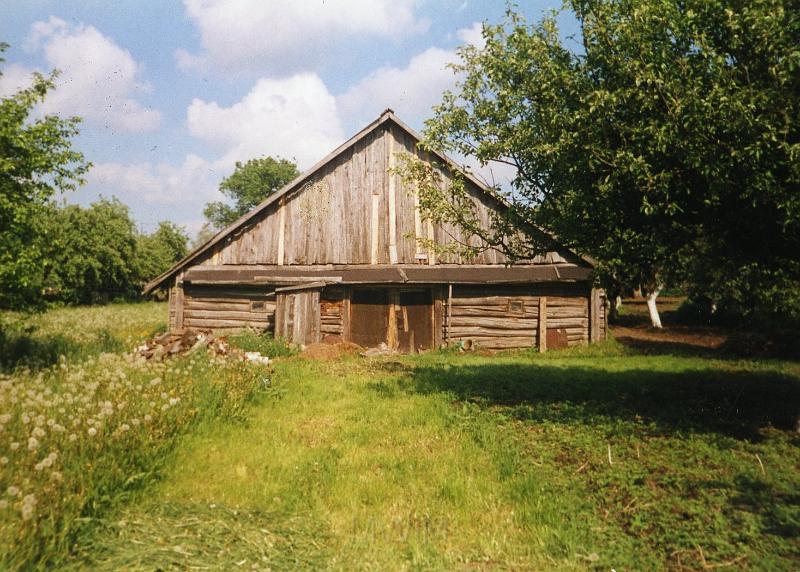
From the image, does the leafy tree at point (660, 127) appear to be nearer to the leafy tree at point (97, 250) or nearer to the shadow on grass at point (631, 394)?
the shadow on grass at point (631, 394)

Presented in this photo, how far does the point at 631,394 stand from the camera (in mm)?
9750

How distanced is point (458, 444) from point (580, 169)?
4684 mm

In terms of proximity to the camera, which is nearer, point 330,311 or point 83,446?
point 83,446

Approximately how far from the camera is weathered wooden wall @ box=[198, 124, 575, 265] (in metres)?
16.6

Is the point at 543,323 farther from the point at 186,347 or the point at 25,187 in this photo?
the point at 25,187

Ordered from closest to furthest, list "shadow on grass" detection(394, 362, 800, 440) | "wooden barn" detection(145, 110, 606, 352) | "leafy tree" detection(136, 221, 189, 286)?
"shadow on grass" detection(394, 362, 800, 440)
"wooden barn" detection(145, 110, 606, 352)
"leafy tree" detection(136, 221, 189, 286)

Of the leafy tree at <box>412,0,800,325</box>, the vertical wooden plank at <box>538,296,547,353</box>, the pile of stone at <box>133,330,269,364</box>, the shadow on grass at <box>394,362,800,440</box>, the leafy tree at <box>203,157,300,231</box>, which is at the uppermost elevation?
the leafy tree at <box>203,157,300,231</box>

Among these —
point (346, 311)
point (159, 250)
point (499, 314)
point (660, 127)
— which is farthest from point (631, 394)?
point (159, 250)

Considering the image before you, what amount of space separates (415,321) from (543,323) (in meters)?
4.66

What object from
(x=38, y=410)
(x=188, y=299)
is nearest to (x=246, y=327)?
(x=188, y=299)

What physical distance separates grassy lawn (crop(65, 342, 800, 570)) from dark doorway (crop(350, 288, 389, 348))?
7.27 m

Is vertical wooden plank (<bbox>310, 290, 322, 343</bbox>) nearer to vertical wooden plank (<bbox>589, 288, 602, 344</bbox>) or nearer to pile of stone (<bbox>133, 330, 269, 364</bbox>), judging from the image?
pile of stone (<bbox>133, 330, 269, 364</bbox>)

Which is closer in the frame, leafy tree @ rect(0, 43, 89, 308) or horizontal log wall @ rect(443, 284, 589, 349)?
leafy tree @ rect(0, 43, 89, 308)

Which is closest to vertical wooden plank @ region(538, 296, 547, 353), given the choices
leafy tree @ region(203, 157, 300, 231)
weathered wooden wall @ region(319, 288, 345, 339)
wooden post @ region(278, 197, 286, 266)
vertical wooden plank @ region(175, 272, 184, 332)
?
weathered wooden wall @ region(319, 288, 345, 339)
